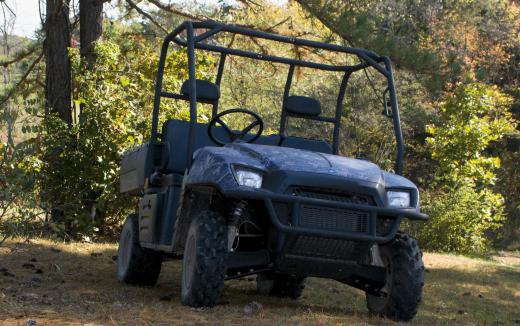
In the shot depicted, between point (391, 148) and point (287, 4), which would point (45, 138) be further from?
point (391, 148)

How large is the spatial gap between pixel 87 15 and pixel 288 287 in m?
6.66

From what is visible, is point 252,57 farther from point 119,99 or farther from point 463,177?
point 463,177

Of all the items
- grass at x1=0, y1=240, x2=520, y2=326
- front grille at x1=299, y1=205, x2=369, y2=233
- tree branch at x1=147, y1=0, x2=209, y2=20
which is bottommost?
grass at x1=0, y1=240, x2=520, y2=326

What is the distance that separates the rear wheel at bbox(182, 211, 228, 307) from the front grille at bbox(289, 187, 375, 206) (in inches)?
21.0

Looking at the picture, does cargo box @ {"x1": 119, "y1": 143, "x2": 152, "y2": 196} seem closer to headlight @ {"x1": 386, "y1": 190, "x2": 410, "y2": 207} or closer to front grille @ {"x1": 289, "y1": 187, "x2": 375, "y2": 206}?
front grille @ {"x1": 289, "y1": 187, "x2": 375, "y2": 206}

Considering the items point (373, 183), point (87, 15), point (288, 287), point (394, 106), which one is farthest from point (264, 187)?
point (87, 15)

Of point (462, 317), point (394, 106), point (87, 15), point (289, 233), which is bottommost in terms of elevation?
point (462, 317)

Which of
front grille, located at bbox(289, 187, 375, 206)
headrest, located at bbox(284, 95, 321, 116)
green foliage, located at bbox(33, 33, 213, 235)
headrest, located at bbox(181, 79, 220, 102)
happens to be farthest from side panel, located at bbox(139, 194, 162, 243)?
green foliage, located at bbox(33, 33, 213, 235)

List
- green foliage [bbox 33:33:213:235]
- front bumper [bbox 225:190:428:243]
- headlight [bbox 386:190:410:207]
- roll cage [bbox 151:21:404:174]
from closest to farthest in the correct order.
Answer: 1. front bumper [bbox 225:190:428:243]
2. headlight [bbox 386:190:410:207]
3. roll cage [bbox 151:21:404:174]
4. green foliage [bbox 33:33:213:235]

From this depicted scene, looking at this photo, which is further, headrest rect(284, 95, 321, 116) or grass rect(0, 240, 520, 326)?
headrest rect(284, 95, 321, 116)

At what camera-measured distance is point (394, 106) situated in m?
6.78

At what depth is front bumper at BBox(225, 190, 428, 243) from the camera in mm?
5469

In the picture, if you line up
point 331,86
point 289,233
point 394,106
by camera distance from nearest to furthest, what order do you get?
1. point 289,233
2. point 394,106
3. point 331,86

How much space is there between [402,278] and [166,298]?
64.1 inches
